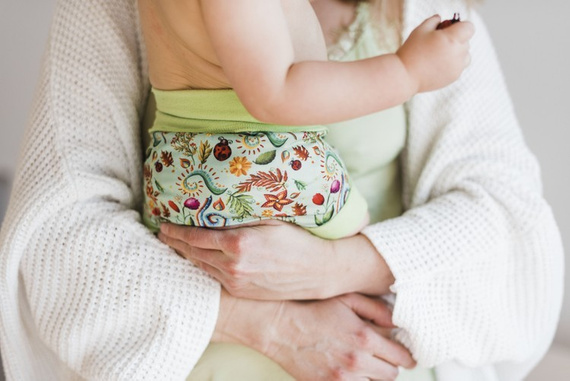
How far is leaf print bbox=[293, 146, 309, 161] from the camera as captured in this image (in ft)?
2.56

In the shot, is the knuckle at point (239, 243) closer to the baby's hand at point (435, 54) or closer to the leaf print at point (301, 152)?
the leaf print at point (301, 152)

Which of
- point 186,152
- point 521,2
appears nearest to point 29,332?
point 186,152

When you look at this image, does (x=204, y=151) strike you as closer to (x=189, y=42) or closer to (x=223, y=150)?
(x=223, y=150)

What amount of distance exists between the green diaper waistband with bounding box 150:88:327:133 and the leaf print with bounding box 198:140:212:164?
24mm

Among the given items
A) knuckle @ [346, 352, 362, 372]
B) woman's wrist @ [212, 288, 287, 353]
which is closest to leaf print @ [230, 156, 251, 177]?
woman's wrist @ [212, 288, 287, 353]

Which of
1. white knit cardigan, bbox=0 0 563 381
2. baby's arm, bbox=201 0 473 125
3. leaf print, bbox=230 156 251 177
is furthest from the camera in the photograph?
white knit cardigan, bbox=0 0 563 381

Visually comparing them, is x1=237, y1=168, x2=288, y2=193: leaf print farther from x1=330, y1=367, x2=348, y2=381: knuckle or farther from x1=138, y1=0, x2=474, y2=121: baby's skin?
x1=330, y1=367, x2=348, y2=381: knuckle

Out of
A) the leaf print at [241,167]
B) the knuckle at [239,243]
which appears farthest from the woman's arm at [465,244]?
the leaf print at [241,167]

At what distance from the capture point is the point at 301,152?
2.57 feet

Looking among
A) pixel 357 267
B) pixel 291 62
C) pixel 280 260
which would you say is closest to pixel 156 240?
pixel 280 260

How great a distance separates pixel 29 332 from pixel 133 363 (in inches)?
10.0

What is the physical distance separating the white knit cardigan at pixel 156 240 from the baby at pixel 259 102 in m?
0.08

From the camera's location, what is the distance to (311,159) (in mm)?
787

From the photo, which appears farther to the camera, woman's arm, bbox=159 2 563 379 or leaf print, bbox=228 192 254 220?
woman's arm, bbox=159 2 563 379
